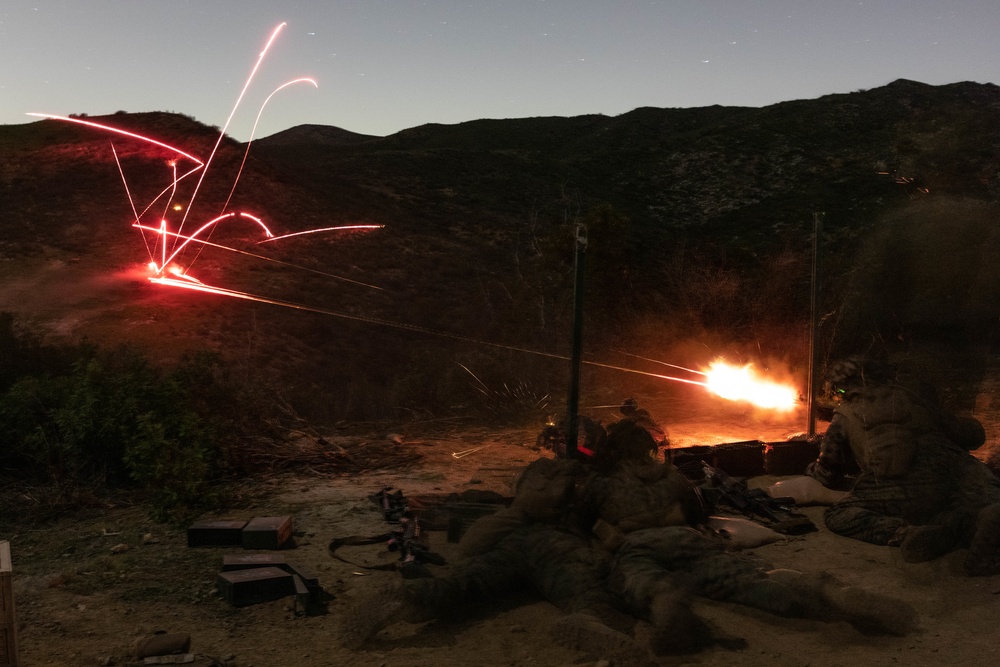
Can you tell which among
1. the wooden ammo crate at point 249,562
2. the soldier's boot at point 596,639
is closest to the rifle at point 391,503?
the wooden ammo crate at point 249,562

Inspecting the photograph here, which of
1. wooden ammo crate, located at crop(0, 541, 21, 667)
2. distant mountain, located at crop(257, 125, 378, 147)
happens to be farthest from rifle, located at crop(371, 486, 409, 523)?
distant mountain, located at crop(257, 125, 378, 147)

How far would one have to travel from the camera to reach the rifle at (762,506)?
23.7 ft

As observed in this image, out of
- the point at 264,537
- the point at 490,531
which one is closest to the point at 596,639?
the point at 490,531

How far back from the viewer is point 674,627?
15.1ft

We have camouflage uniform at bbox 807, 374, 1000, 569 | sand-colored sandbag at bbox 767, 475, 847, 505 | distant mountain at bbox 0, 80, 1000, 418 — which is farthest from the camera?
distant mountain at bbox 0, 80, 1000, 418

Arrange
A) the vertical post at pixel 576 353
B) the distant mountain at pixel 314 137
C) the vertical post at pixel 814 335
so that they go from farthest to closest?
the distant mountain at pixel 314 137, the vertical post at pixel 814 335, the vertical post at pixel 576 353

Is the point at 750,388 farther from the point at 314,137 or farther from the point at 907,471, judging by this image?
the point at 314,137

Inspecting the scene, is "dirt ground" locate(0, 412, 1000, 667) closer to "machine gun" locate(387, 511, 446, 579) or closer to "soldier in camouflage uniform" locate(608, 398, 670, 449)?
"machine gun" locate(387, 511, 446, 579)

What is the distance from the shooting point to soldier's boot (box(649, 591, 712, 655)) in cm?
457

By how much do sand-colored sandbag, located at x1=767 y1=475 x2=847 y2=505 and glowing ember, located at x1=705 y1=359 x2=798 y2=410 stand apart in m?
5.44

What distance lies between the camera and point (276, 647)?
491cm

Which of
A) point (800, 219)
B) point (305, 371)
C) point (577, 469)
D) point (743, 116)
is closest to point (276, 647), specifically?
point (577, 469)

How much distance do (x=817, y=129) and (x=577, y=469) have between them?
39.9m

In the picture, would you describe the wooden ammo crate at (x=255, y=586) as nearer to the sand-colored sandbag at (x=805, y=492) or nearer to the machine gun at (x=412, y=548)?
the machine gun at (x=412, y=548)
